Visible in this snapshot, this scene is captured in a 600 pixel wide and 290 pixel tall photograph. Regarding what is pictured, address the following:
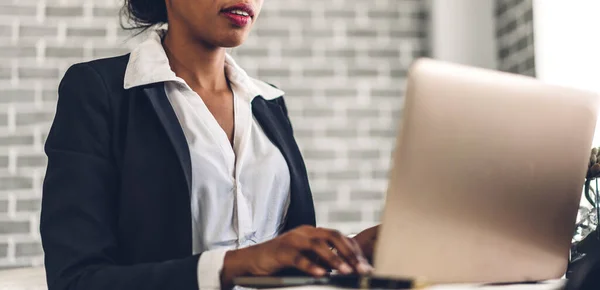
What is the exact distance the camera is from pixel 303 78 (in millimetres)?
3178

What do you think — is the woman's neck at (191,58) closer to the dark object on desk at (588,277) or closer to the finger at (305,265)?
the finger at (305,265)

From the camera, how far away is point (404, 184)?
0.84 m

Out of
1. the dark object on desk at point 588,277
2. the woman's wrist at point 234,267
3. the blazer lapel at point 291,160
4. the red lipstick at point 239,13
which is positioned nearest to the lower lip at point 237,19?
the red lipstick at point 239,13

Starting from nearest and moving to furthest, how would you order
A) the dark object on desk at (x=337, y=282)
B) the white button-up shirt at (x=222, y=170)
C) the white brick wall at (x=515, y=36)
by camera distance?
the dark object on desk at (x=337, y=282)
the white button-up shirt at (x=222, y=170)
the white brick wall at (x=515, y=36)

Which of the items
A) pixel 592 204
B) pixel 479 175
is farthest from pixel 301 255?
pixel 592 204

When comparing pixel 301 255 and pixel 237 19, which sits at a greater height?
pixel 237 19

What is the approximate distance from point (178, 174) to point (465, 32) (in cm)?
213

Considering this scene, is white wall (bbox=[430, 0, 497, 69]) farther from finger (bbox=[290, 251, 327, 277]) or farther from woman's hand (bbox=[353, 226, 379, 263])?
finger (bbox=[290, 251, 327, 277])

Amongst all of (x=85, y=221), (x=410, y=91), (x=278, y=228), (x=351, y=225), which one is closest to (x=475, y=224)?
(x=410, y=91)

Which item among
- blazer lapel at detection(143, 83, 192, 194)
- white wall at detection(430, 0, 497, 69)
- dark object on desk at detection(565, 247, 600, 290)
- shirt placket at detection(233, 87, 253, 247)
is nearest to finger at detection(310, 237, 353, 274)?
dark object on desk at detection(565, 247, 600, 290)

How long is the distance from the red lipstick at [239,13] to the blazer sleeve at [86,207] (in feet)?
1.03

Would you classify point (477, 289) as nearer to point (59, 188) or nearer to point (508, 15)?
point (59, 188)

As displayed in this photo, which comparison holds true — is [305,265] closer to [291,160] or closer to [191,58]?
[291,160]

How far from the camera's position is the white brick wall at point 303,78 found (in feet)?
9.65
